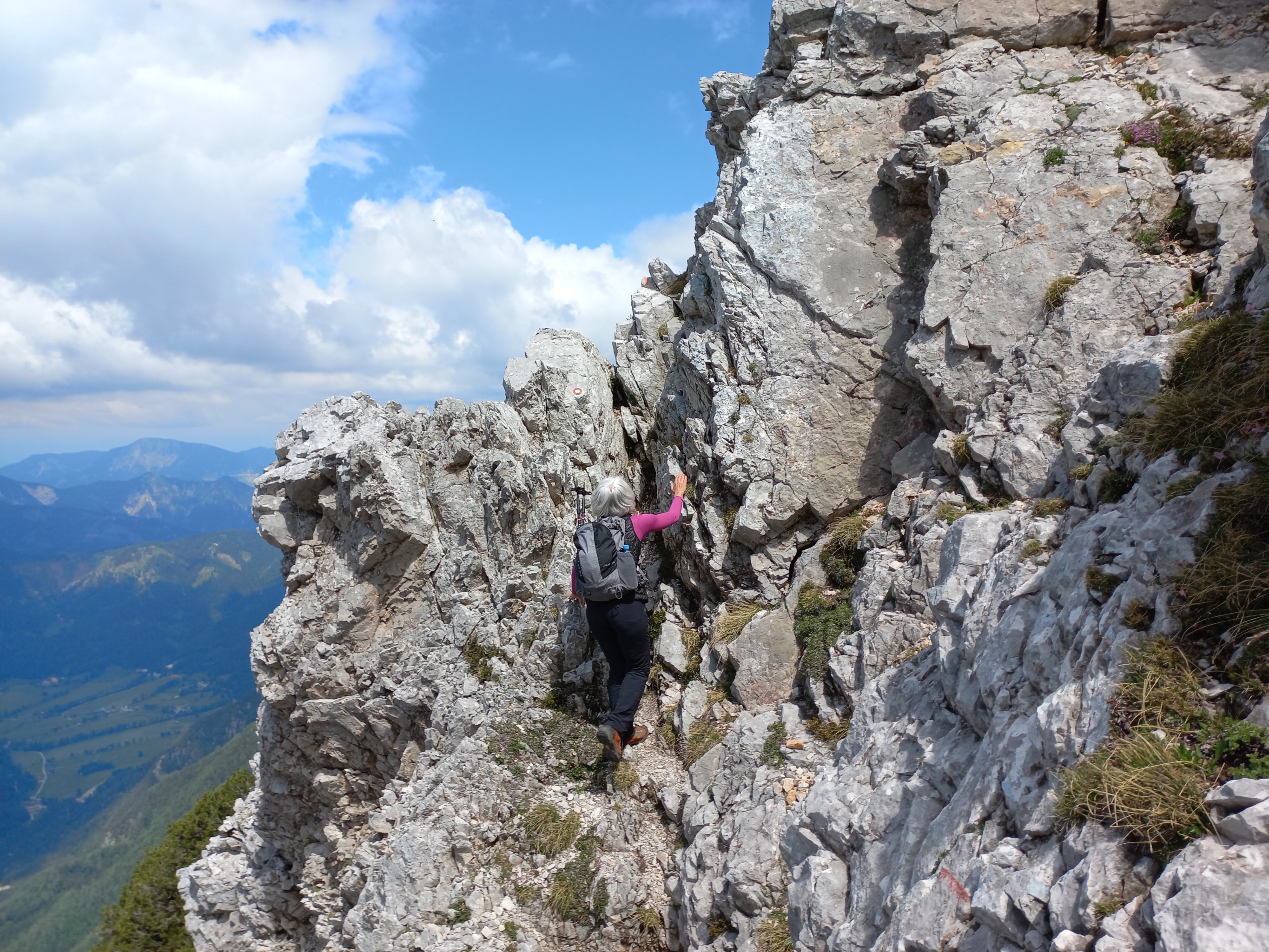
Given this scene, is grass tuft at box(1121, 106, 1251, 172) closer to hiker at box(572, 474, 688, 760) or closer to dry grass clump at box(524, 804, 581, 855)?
hiker at box(572, 474, 688, 760)

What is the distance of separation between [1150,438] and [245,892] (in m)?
28.7

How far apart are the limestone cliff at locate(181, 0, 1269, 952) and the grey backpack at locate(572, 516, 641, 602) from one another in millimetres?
2622

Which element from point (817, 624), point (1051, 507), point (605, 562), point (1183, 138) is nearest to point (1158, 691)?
point (1051, 507)

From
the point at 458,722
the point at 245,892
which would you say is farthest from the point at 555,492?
the point at 245,892

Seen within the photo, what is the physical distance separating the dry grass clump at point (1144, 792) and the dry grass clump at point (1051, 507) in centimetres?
359

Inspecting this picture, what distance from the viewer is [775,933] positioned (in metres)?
8.43

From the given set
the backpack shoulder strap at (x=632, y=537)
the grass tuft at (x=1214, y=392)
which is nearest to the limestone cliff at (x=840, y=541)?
the grass tuft at (x=1214, y=392)

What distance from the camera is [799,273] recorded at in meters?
14.6

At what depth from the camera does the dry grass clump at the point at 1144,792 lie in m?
4.69

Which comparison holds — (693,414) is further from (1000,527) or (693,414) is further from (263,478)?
(263,478)

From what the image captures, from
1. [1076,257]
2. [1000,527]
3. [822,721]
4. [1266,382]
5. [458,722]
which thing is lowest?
[458,722]

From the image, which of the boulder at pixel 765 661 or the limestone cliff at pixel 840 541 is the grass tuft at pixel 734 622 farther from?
the boulder at pixel 765 661

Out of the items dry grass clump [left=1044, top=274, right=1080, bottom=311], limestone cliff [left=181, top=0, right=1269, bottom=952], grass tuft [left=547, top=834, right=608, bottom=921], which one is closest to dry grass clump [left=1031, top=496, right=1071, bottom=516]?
limestone cliff [left=181, top=0, right=1269, bottom=952]

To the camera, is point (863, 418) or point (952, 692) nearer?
point (952, 692)
